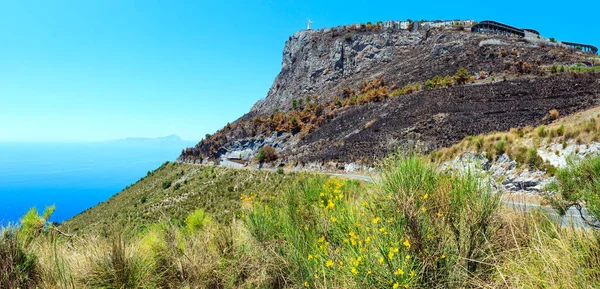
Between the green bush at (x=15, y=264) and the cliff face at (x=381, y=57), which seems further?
the cliff face at (x=381, y=57)

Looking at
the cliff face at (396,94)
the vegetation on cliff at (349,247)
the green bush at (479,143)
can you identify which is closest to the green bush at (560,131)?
the green bush at (479,143)

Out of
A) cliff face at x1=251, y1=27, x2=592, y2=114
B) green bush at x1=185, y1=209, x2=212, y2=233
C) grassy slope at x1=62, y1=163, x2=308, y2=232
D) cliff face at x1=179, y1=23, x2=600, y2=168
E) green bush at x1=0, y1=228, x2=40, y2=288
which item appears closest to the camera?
green bush at x1=0, y1=228, x2=40, y2=288

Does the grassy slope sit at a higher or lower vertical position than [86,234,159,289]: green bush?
lower

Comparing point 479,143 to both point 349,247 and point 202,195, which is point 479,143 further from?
point 202,195

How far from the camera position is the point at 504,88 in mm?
27203

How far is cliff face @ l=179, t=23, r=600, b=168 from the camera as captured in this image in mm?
23859

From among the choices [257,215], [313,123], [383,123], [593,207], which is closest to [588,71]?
[383,123]

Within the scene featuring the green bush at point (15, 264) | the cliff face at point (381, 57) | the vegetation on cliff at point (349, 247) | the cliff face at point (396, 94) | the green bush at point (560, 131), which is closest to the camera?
the vegetation on cliff at point (349, 247)

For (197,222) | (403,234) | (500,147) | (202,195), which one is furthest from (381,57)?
(403,234)

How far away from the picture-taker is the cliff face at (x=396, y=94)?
939 inches

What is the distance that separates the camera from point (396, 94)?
3731cm

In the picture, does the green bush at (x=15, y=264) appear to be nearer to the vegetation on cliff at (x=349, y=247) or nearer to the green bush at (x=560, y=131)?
the vegetation on cliff at (x=349, y=247)

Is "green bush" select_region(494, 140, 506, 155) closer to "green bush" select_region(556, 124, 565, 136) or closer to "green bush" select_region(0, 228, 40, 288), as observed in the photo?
"green bush" select_region(556, 124, 565, 136)

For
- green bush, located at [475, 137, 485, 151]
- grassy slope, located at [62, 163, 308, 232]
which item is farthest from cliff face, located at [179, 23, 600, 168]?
grassy slope, located at [62, 163, 308, 232]
